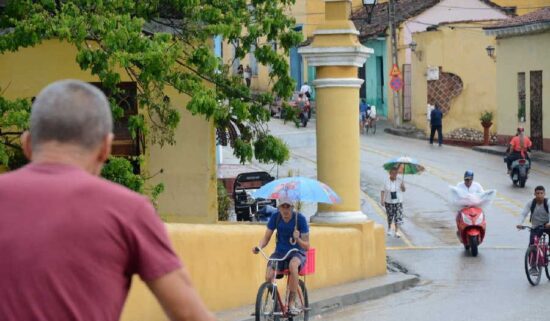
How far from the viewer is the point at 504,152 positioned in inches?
1662

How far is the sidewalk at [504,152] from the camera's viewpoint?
131 feet

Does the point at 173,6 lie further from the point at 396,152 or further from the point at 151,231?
the point at 396,152

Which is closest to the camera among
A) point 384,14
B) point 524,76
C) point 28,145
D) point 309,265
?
point 28,145

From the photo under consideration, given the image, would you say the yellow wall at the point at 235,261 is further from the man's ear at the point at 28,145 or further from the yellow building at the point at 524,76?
the yellow building at the point at 524,76

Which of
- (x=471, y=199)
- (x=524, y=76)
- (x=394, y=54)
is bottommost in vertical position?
(x=471, y=199)

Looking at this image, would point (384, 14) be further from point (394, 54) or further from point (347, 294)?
point (347, 294)

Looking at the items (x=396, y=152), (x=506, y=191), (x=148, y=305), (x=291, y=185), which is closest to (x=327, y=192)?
(x=291, y=185)

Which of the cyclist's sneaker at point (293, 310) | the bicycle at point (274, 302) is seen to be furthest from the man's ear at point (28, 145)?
the cyclist's sneaker at point (293, 310)

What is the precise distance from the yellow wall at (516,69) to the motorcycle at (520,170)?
9253 millimetres

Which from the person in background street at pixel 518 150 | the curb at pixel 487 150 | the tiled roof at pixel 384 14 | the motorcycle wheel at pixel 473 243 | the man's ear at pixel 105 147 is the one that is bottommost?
the curb at pixel 487 150

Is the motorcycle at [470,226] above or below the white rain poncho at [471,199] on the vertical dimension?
below

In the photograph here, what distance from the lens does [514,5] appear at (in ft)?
192

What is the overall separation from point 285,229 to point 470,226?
9.35m

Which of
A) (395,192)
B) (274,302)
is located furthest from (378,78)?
(274,302)
